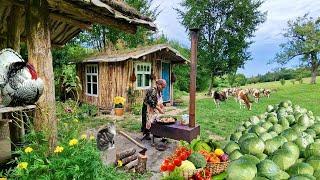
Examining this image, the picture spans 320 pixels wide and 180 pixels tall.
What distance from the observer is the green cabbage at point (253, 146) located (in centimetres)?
306

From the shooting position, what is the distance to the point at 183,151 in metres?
3.04

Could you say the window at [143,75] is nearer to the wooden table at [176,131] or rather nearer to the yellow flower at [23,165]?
the wooden table at [176,131]

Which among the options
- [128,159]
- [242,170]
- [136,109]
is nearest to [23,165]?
[242,170]

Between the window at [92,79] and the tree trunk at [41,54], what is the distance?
14833 millimetres

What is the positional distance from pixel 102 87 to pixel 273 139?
15004 millimetres

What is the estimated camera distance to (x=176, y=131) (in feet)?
27.2

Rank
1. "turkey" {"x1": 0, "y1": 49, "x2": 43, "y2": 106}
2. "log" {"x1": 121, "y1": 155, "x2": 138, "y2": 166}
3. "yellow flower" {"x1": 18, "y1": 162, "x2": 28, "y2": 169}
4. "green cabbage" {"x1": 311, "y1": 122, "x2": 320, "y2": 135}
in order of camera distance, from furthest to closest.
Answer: "log" {"x1": 121, "y1": 155, "x2": 138, "y2": 166}, "green cabbage" {"x1": 311, "y1": 122, "x2": 320, "y2": 135}, "yellow flower" {"x1": 18, "y1": 162, "x2": 28, "y2": 169}, "turkey" {"x1": 0, "y1": 49, "x2": 43, "y2": 106}

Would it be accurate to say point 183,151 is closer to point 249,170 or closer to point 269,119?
point 249,170

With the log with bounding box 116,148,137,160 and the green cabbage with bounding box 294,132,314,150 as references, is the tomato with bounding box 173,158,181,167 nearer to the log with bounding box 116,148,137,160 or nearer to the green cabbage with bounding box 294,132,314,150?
the green cabbage with bounding box 294,132,314,150

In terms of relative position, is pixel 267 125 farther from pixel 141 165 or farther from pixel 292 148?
pixel 141 165

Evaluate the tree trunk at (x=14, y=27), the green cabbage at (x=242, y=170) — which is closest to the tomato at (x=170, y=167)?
the green cabbage at (x=242, y=170)

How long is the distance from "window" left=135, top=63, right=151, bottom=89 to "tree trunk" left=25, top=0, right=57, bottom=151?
14.3 m

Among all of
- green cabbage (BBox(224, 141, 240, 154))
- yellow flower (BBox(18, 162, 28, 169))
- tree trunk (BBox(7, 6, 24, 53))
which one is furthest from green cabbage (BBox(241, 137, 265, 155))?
tree trunk (BBox(7, 6, 24, 53))

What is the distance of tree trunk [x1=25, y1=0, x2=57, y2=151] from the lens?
335 centimetres
